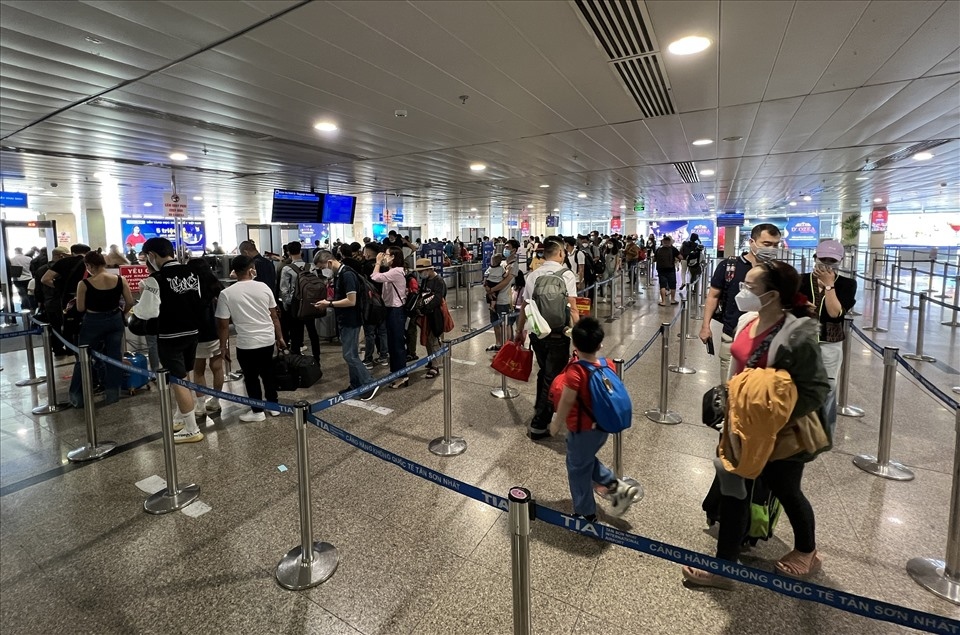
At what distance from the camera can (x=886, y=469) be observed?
3.77m

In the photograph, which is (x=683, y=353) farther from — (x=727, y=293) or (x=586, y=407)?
(x=586, y=407)

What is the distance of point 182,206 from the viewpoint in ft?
41.9

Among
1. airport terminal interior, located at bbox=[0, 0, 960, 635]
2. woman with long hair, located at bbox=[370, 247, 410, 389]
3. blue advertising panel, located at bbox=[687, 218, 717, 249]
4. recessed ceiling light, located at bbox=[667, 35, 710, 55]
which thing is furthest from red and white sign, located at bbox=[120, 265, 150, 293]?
blue advertising panel, located at bbox=[687, 218, 717, 249]

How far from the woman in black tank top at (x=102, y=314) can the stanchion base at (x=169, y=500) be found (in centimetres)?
253

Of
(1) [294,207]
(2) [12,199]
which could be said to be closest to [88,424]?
(1) [294,207]

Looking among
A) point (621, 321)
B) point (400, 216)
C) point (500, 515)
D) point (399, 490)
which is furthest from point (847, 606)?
point (400, 216)

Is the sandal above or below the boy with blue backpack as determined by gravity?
below

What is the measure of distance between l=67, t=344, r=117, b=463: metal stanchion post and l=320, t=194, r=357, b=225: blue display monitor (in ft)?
29.2

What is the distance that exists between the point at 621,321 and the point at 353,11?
26.5 feet

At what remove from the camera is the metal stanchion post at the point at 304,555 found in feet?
8.93

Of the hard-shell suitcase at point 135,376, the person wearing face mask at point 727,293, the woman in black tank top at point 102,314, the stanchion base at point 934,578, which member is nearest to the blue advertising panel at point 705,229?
the person wearing face mask at point 727,293

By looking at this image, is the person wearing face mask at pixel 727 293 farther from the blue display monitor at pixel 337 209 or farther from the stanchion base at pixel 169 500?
the blue display monitor at pixel 337 209

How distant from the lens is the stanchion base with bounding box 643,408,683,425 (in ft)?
16.0

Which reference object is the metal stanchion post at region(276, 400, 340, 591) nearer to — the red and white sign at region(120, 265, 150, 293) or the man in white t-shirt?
the man in white t-shirt
